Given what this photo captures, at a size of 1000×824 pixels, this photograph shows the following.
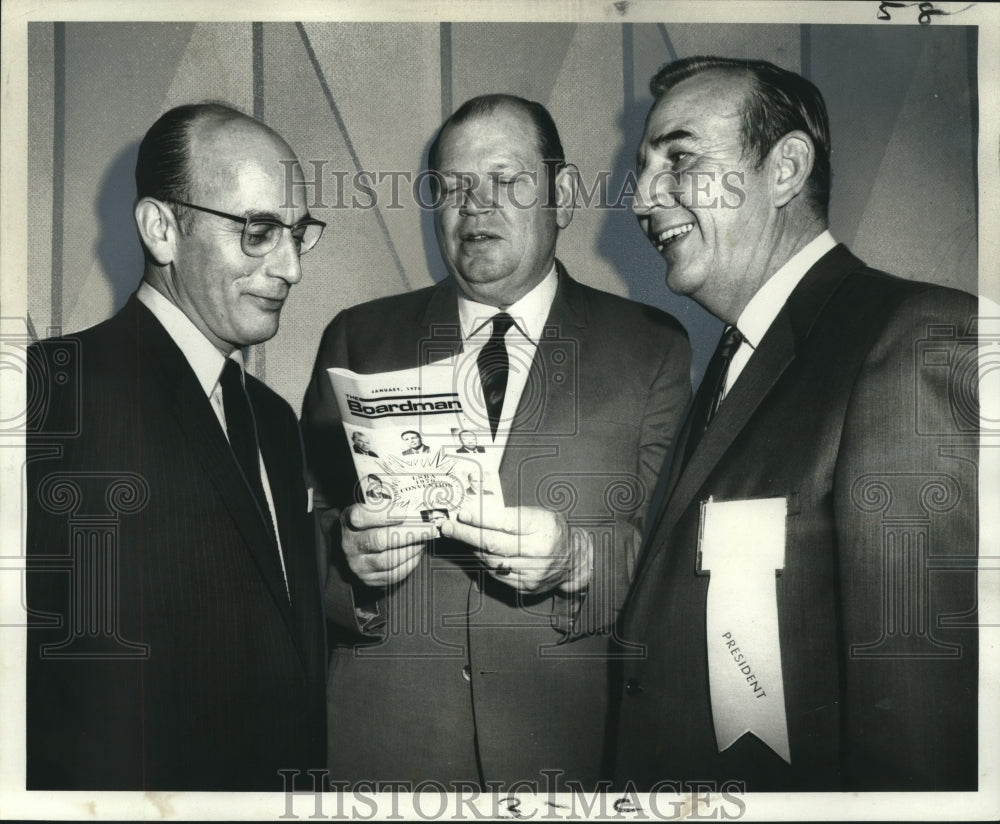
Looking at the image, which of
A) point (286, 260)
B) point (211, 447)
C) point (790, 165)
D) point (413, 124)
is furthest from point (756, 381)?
point (211, 447)

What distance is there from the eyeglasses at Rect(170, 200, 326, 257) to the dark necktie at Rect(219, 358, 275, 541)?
0.30 metres

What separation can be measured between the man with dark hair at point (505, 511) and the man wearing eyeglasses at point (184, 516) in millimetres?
137

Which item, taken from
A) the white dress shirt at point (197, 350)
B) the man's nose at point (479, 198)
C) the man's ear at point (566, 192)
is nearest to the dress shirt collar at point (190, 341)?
the white dress shirt at point (197, 350)

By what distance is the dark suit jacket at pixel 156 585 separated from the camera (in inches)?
109

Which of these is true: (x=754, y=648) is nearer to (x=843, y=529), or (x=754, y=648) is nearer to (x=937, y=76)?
(x=843, y=529)

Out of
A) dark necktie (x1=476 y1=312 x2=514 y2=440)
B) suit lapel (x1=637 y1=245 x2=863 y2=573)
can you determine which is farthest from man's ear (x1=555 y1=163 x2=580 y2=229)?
suit lapel (x1=637 y1=245 x2=863 y2=573)

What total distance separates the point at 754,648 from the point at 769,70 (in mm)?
1473

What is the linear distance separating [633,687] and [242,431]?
118cm

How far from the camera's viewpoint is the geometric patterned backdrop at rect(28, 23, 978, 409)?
288cm

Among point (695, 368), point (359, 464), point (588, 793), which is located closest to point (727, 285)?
point (695, 368)

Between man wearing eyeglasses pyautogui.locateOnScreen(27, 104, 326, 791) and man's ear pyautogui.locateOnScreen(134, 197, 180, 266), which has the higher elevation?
man's ear pyautogui.locateOnScreen(134, 197, 180, 266)

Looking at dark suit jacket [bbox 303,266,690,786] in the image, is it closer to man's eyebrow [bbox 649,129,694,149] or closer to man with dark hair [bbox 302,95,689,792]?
man with dark hair [bbox 302,95,689,792]

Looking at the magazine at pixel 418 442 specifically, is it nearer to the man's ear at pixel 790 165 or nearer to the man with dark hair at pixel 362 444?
the man with dark hair at pixel 362 444

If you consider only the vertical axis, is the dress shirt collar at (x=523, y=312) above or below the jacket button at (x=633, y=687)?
above
